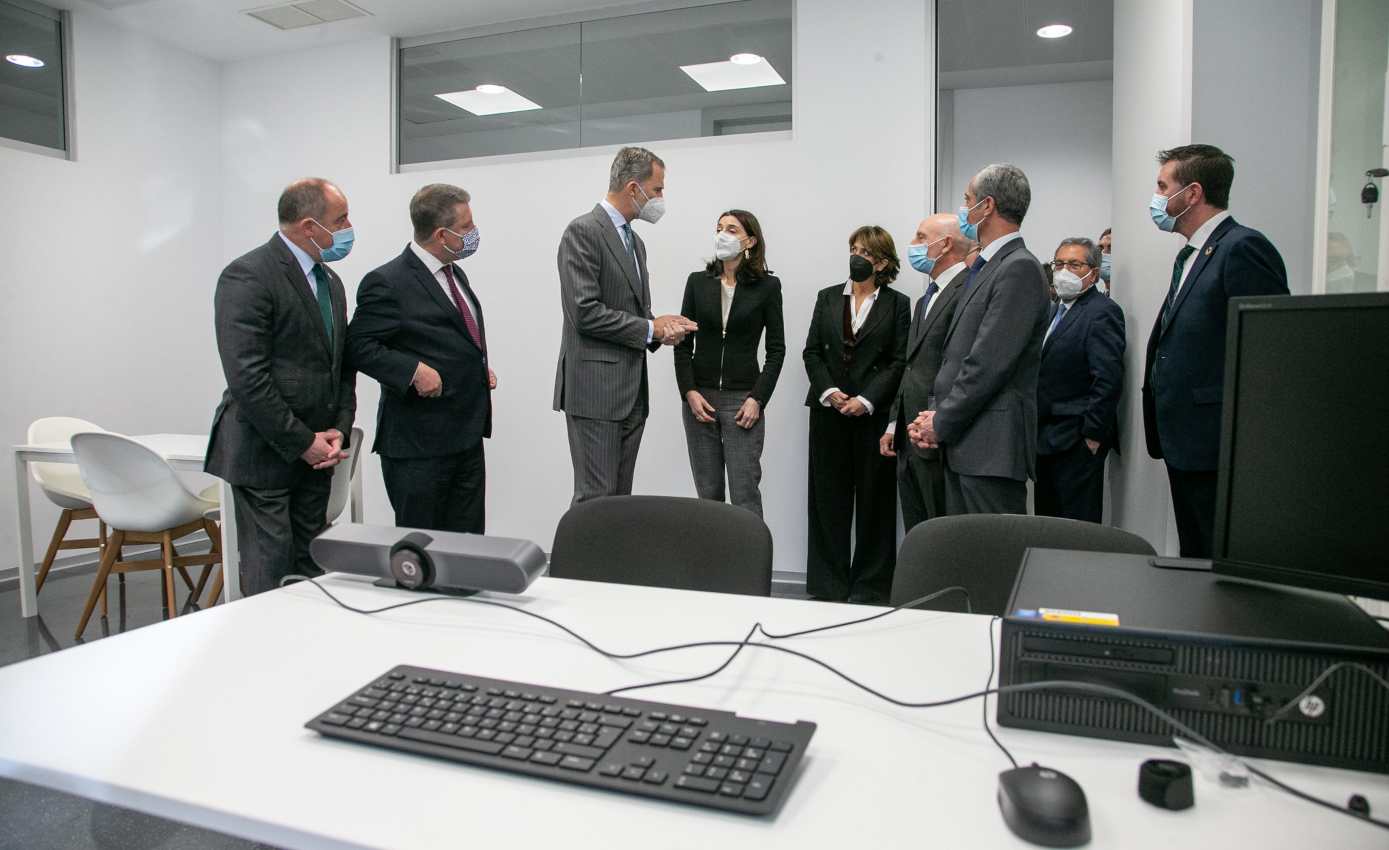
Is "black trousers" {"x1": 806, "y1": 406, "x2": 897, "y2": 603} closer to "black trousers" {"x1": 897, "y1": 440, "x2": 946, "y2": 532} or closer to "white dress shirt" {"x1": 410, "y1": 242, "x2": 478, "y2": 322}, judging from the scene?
"black trousers" {"x1": 897, "y1": 440, "x2": 946, "y2": 532}

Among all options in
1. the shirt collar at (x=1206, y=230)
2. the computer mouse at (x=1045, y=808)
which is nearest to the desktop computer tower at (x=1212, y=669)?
the computer mouse at (x=1045, y=808)

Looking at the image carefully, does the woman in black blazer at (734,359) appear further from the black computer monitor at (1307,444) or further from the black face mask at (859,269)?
the black computer monitor at (1307,444)

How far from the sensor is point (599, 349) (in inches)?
120

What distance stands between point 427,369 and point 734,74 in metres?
2.54

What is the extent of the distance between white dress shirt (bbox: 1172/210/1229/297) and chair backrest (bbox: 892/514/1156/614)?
1.42m

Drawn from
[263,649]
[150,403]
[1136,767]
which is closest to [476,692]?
A: [263,649]

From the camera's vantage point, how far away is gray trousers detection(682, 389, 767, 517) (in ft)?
12.7

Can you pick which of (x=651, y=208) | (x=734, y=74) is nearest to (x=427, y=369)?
(x=651, y=208)

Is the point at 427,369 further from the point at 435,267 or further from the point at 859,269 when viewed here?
the point at 859,269

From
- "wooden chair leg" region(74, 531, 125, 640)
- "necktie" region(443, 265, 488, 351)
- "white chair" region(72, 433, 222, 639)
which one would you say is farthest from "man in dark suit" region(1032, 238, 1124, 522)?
"wooden chair leg" region(74, 531, 125, 640)

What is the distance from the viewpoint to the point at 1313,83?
2.77 metres

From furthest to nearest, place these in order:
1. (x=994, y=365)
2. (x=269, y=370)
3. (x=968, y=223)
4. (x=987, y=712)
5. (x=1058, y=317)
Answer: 1. (x=1058, y=317)
2. (x=968, y=223)
3. (x=994, y=365)
4. (x=269, y=370)
5. (x=987, y=712)

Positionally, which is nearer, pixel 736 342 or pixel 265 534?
pixel 265 534

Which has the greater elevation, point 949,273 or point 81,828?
point 949,273
